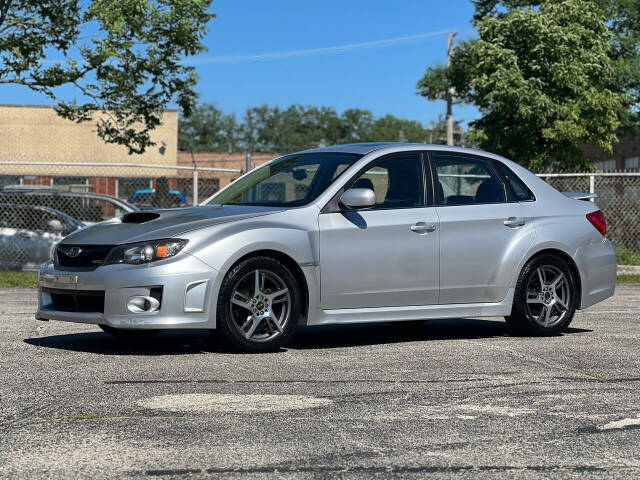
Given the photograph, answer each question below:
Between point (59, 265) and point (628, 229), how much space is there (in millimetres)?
14846

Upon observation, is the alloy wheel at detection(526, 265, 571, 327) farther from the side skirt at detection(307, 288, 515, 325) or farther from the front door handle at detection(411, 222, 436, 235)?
the front door handle at detection(411, 222, 436, 235)

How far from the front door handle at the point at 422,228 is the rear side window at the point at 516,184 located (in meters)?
1.14

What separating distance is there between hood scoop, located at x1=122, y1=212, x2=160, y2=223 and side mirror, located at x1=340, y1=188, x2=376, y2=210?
4.82ft

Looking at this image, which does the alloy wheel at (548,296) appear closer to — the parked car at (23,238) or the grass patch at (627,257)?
the parked car at (23,238)

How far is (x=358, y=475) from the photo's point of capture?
4.24m

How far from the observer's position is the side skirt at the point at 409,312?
8.03 m

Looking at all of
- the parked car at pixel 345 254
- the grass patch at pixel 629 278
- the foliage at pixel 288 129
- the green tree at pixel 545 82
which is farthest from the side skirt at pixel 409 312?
the foliage at pixel 288 129

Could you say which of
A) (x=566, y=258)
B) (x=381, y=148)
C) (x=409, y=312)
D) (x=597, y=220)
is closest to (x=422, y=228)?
(x=409, y=312)

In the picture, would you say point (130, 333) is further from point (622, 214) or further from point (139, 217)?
point (622, 214)

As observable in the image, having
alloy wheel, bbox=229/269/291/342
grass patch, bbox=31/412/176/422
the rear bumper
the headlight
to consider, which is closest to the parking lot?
grass patch, bbox=31/412/176/422

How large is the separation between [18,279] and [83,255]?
8902mm

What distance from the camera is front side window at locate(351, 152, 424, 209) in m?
8.48

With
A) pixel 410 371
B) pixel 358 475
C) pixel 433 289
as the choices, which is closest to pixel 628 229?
pixel 433 289

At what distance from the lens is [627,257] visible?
19.7 m
